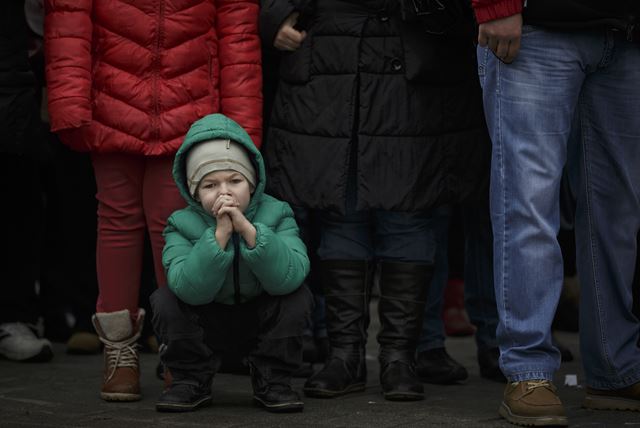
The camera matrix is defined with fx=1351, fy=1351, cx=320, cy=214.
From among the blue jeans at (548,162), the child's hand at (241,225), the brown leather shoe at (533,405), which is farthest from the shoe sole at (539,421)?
→ the child's hand at (241,225)

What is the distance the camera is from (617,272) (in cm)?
419

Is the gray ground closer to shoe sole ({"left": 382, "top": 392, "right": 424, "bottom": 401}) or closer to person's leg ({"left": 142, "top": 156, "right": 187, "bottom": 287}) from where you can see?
shoe sole ({"left": 382, "top": 392, "right": 424, "bottom": 401})

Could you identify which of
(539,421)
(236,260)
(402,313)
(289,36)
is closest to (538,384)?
(539,421)

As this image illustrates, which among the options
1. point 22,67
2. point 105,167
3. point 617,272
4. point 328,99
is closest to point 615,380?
point 617,272

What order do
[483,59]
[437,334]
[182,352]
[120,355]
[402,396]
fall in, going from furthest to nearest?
[437,334] → [120,355] → [402,396] → [182,352] → [483,59]

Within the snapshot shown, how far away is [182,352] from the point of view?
4285 mm

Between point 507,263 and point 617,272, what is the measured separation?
41 cm

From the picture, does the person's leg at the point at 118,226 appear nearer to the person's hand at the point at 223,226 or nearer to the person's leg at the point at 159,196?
the person's leg at the point at 159,196

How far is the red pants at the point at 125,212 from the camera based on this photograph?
15.1ft

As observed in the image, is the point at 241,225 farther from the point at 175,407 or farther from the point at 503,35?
the point at 503,35

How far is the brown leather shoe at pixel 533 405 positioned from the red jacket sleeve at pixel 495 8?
106 centimetres

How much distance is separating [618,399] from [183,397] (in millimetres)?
1354

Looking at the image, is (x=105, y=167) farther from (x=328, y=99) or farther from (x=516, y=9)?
(x=516, y=9)

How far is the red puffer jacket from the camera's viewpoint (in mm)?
4465
